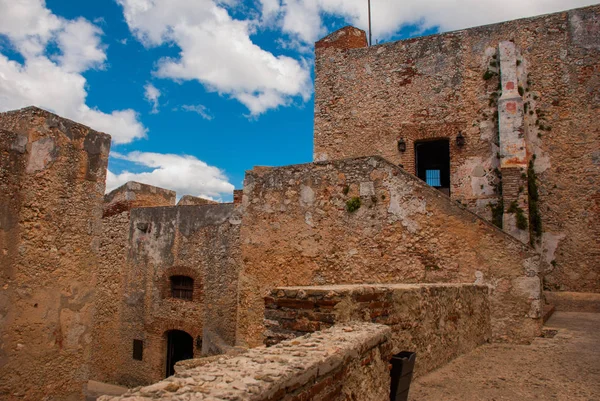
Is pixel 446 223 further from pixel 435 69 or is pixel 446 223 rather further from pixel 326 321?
pixel 435 69

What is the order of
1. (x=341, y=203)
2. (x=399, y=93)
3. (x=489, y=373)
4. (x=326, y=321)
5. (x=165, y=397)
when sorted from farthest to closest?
(x=399, y=93) < (x=341, y=203) < (x=489, y=373) < (x=326, y=321) < (x=165, y=397)

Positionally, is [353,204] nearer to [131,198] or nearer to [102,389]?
[131,198]

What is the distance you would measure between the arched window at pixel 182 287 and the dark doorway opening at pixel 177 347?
43.4 inches

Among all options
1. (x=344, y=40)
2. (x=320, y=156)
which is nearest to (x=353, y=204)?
(x=320, y=156)

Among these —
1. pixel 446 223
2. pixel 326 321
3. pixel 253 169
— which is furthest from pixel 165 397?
pixel 253 169

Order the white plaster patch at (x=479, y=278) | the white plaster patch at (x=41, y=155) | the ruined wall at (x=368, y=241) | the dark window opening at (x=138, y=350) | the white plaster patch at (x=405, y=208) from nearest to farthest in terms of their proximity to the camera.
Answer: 1. the white plaster patch at (x=41, y=155)
2. the ruined wall at (x=368, y=241)
3. the white plaster patch at (x=479, y=278)
4. the white plaster patch at (x=405, y=208)
5. the dark window opening at (x=138, y=350)

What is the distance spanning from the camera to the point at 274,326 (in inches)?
141

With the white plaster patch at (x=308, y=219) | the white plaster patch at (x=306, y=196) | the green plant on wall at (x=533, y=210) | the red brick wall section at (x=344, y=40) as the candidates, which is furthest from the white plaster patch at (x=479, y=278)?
the red brick wall section at (x=344, y=40)

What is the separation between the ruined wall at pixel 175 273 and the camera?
1226 cm

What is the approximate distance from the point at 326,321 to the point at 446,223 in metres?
3.96

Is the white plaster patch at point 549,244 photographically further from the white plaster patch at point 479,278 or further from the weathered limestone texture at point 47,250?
the weathered limestone texture at point 47,250

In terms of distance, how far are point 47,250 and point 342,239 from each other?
4.32m

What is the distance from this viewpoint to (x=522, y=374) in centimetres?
450

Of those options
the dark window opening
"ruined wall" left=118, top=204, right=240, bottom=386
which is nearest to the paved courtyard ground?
"ruined wall" left=118, top=204, right=240, bottom=386
